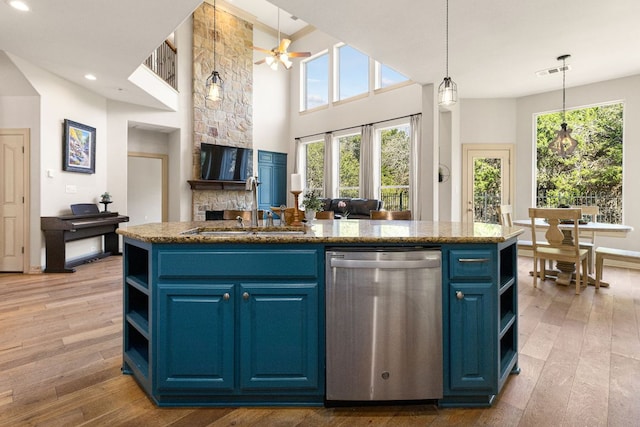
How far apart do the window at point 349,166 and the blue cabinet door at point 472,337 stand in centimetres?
621

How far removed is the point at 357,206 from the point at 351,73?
3372 mm

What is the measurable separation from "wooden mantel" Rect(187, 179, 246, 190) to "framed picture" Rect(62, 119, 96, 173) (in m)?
1.97

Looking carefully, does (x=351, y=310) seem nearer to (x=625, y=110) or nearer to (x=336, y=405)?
(x=336, y=405)

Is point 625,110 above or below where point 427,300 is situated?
above

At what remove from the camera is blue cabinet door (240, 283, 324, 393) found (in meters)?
1.67

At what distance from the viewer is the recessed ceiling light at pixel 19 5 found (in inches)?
119

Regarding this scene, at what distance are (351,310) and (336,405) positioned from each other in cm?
53

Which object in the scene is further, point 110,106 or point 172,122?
point 172,122

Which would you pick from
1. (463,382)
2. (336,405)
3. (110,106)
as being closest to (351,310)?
(336,405)

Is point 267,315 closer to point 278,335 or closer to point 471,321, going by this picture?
point 278,335

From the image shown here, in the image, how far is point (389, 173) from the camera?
24.2ft

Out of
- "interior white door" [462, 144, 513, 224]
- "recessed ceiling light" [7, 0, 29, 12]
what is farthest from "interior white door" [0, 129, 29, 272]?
"interior white door" [462, 144, 513, 224]

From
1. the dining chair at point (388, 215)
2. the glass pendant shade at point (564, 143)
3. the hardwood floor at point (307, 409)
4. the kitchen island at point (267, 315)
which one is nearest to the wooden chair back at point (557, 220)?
the hardwood floor at point (307, 409)

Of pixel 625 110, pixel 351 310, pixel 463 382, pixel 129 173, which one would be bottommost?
pixel 463 382
